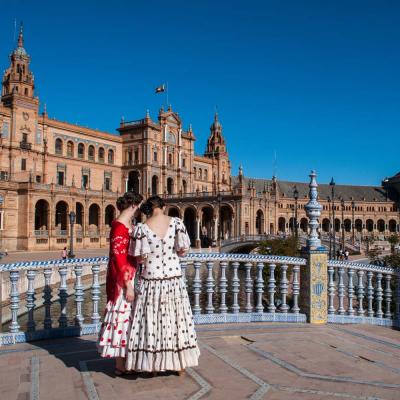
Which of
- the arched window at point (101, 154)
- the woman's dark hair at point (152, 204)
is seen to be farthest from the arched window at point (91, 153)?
the woman's dark hair at point (152, 204)

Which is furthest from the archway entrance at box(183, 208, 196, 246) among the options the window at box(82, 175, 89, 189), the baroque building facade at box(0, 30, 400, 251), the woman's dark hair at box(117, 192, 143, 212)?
the woman's dark hair at box(117, 192, 143, 212)

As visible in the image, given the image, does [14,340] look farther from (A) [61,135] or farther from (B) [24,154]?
(A) [61,135]

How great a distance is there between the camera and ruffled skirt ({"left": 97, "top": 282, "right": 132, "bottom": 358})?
190 inches

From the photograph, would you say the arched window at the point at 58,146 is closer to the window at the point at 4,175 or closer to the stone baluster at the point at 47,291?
the window at the point at 4,175

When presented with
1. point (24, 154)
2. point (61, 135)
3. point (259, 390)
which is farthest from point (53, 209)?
point (259, 390)

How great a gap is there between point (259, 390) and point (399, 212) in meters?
101

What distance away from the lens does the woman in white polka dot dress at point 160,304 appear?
15.5 ft

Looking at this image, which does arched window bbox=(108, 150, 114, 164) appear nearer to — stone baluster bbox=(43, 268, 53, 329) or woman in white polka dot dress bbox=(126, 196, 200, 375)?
stone baluster bbox=(43, 268, 53, 329)

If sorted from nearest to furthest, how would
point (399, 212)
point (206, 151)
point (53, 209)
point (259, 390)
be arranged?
point (259, 390) → point (53, 209) → point (206, 151) → point (399, 212)

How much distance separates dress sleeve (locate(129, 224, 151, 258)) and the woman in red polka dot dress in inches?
4.4

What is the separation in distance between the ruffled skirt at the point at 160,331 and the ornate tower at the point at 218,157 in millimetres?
70304

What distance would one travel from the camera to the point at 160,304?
4836 millimetres

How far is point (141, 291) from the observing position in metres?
4.89

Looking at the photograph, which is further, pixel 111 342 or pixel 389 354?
pixel 389 354
